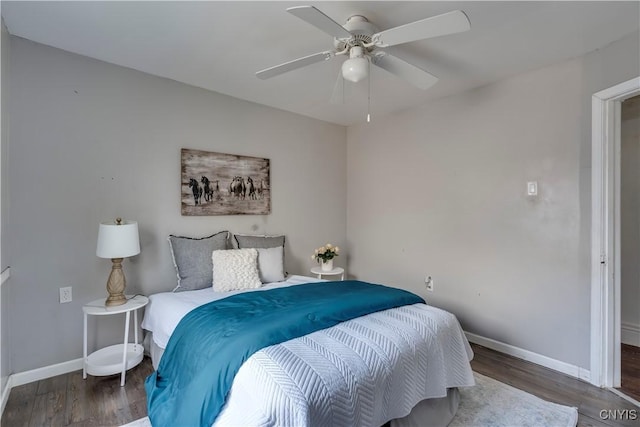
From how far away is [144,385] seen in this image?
2268 mm

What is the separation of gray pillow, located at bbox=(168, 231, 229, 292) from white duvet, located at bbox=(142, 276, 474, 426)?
61cm

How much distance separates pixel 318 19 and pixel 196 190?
2098 mm

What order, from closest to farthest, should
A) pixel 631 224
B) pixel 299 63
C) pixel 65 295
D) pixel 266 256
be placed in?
1. pixel 299 63
2. pixel 65 295
3. pixel 266 256
4. pixel 631 224

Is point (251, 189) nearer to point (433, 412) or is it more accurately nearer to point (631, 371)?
point (433, 412)

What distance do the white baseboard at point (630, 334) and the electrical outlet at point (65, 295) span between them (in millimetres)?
4983

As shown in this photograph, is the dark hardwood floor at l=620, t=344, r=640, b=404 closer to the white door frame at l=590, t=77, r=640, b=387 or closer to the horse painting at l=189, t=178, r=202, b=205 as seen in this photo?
the white door frame at l=590, t=77, r=640, b=387

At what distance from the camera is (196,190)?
3.08 m

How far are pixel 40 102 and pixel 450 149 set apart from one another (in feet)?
11.6

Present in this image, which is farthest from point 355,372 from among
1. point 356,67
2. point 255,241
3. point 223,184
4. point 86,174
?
point 86,174

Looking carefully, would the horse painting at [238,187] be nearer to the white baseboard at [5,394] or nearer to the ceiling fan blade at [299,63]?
the ceiling fan blade at [299,63]

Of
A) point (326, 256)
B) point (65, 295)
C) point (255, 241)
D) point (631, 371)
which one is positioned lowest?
point (631, 371)

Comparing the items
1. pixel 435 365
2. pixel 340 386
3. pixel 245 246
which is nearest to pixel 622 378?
pixel 435 365

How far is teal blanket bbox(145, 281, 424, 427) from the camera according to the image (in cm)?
145

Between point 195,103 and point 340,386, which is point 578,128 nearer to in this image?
point 340,386
